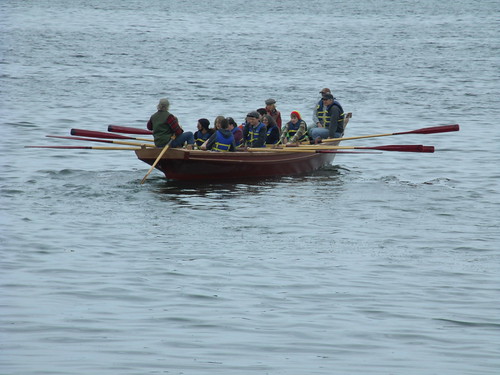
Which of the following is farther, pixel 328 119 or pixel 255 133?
pixel 328 119

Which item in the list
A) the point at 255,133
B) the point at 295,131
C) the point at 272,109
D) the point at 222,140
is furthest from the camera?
the point at 295,131

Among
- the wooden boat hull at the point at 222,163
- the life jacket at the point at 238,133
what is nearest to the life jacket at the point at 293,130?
the wooden boat hull at the point at 222,163

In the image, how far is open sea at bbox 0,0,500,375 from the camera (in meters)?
10.4

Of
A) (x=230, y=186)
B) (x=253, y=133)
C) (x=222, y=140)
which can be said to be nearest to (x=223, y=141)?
(x=222, y=140)

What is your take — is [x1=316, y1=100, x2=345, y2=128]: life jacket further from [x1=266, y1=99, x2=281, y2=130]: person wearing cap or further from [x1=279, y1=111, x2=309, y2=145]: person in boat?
[x1=266, y1=99, x2=281, y2=130]: person wearing cap

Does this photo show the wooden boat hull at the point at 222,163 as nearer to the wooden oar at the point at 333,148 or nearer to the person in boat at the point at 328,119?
the wooden oar at the point at 333,148

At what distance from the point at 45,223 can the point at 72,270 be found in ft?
10.6

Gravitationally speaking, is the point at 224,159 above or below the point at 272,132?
below

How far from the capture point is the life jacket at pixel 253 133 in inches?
834

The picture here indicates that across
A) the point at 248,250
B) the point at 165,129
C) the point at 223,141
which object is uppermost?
the point at 165,129

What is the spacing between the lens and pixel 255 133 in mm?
21234

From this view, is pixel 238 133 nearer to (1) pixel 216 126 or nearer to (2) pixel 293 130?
(1) pixel 216 126

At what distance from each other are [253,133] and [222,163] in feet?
4.98

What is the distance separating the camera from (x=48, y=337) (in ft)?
34.3
